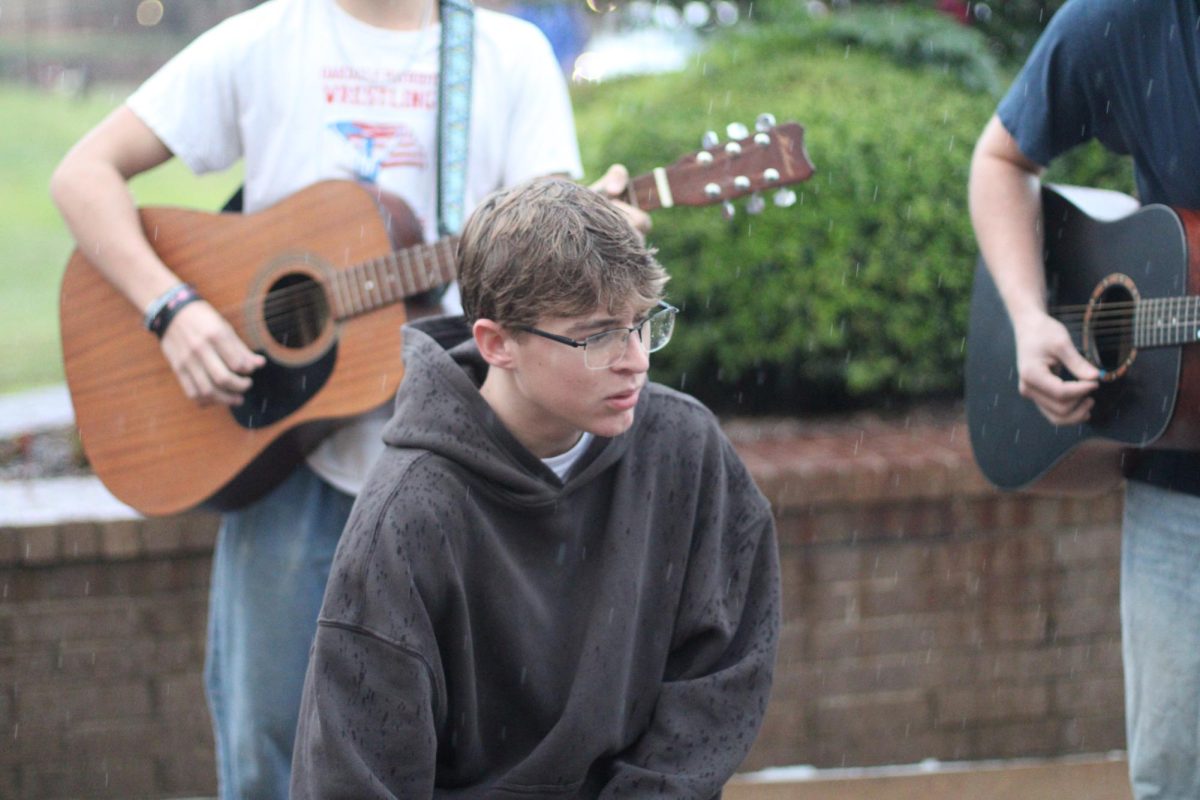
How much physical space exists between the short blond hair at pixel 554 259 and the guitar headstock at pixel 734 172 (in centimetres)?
62

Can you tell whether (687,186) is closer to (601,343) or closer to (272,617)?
(601,343)

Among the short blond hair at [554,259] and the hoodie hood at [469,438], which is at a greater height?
the short blond hair at [554,259]

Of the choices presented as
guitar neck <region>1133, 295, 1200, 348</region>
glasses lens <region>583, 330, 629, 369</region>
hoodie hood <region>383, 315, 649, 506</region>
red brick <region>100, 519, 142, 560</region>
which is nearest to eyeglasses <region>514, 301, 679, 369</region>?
glasses lens <region>583, 330, 629, 369</region>

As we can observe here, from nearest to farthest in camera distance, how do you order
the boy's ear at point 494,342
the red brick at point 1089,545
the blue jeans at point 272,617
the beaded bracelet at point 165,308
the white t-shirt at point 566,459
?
the boy's ear at point 494,342 → the white t-shirt at point 566,459 → the blue jeans at point 272,617 → the beaded bracelet at point 165,308 → the red brick at point 1089,545

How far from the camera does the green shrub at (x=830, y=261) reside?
466 centimetres

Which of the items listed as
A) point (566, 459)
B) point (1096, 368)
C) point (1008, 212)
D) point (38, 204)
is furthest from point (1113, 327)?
point (38, 204)

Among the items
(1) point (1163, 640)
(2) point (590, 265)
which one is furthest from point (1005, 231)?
(2) point (590, 265)

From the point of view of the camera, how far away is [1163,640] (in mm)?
2732

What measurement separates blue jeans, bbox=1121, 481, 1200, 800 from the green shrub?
191cm

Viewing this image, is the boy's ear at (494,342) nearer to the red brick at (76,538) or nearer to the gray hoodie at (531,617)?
the gray hoodie at (531,617)

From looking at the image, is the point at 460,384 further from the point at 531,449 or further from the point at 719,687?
the point at 719,687

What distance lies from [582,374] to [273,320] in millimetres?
1189

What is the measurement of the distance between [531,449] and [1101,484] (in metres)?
1.42

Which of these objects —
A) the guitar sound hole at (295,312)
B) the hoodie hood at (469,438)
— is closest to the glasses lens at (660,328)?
the hoodie hood at (469,438)
